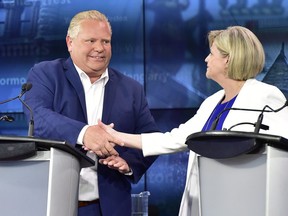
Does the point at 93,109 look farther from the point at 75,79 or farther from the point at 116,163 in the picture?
the point at 116,163

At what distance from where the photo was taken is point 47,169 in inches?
98.5

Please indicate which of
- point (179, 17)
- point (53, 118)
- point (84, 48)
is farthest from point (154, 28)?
point (53, 118)

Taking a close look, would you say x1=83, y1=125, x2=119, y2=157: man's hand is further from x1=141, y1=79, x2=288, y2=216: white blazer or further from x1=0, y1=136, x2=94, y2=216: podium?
x1=0, y1=136, x2=94, y2=216: podium

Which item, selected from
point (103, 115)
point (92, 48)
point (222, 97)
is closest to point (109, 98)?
point (103, 115)

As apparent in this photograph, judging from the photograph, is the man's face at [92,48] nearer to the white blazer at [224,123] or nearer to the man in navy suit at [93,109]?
the man in navy suit at [93,109]

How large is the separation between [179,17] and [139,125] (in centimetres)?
166

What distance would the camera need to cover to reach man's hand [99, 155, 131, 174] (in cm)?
316

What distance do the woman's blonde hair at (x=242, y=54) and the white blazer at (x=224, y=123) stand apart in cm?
6

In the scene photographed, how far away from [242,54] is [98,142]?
28.8 inches

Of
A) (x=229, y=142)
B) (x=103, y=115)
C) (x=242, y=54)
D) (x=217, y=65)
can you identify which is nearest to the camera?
(x=229, y=142)

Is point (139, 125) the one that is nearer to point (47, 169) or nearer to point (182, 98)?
point (47, 169)

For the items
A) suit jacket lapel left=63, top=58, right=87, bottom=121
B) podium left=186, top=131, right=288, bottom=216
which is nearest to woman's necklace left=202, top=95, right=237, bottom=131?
podium left=186, top=131, right=288, bottom=216

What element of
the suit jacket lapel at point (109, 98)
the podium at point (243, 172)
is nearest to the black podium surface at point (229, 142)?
the podium at point (243, 172)

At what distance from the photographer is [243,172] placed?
246 centimetres
